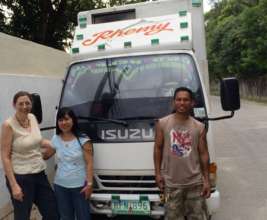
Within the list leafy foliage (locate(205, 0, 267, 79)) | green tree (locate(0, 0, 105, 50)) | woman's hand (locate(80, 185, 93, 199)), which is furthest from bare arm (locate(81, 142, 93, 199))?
leafy foliage (locate(205, 0, 267, 79))

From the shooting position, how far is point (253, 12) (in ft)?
102

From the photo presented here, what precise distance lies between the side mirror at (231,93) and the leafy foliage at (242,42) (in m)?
26.3

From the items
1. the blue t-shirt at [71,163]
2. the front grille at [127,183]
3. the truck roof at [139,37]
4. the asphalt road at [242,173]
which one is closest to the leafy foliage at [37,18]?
the asphalt road at [242,173]

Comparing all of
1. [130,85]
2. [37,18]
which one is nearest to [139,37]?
[130,85]

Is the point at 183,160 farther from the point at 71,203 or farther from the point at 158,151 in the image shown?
the point at 71,203

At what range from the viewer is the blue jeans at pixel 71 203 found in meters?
4.42

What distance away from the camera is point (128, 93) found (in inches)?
201

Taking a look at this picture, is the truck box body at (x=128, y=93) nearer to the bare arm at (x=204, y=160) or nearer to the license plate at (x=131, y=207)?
the license plate at (x=131, y=207)

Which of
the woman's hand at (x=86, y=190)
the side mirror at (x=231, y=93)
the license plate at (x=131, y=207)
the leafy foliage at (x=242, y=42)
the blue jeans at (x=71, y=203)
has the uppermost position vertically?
the leafy foliage at (x=242, y=42)

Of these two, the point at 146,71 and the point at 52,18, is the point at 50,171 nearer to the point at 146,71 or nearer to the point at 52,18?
the point at 146,71

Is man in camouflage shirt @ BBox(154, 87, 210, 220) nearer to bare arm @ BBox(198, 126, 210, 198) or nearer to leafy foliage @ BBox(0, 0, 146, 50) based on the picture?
bare arm @ BBox(198, 126, 210, 198)

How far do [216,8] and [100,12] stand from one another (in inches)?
2098

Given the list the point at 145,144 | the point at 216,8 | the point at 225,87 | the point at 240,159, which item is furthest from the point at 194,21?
the point at 216,8

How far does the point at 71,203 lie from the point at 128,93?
1.40 meters
